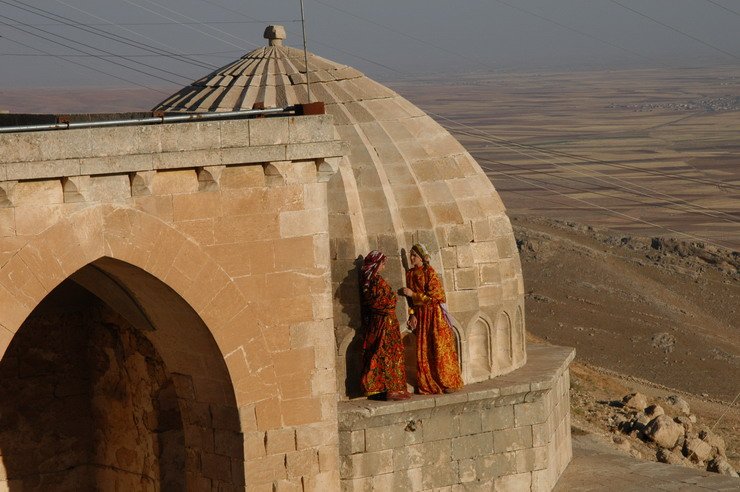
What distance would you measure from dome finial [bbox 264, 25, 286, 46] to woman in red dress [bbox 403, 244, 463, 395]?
11.1ft

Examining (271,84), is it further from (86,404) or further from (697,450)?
(697,450)

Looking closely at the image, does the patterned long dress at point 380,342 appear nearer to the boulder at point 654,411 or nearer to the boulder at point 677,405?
the boulder at point 654,411

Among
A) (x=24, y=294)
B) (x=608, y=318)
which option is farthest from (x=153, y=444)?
(x=608, y=318)

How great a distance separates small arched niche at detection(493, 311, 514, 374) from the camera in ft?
50.5

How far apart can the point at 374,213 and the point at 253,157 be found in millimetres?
2637

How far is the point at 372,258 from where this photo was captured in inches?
554

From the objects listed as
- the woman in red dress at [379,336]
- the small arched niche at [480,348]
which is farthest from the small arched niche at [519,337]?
the woman in red dress at [379,336]

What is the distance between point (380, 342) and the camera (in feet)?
46.2

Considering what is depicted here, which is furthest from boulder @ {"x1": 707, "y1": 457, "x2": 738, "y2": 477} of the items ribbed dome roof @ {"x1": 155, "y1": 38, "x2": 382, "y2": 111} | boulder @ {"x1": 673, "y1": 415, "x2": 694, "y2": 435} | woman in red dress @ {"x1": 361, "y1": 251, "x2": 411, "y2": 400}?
ribbed dome roof @ {"x1": 155, "y1": 38, "x2": 382, "y2": 111}

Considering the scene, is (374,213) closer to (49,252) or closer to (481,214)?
(481,214)

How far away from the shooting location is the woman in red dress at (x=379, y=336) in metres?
14.0

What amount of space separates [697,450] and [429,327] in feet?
23.2

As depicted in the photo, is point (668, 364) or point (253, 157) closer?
point (253, 157)

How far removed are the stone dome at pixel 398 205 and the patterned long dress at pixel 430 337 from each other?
186 millimetres
